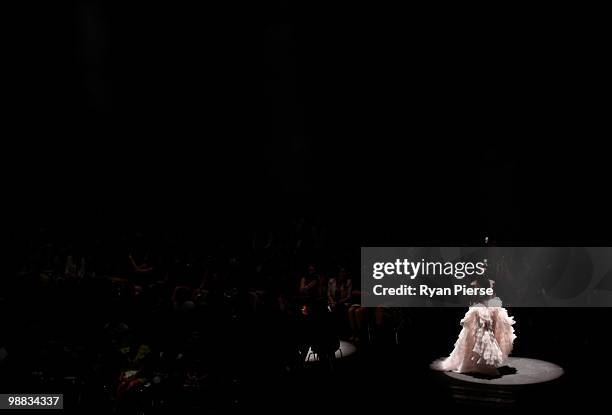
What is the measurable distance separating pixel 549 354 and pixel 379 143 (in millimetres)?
5398

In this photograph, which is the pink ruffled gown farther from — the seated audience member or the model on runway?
the seated audience member

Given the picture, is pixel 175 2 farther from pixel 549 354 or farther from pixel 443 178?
pixel 549 354

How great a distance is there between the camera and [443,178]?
33.0 feet

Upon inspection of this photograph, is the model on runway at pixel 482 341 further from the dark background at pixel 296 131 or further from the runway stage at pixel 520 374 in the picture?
the dark background at pixel 296 131

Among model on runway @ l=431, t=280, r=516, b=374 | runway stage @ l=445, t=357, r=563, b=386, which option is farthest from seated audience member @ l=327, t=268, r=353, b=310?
runway stage @ l=445, t=357, r=563, b=386

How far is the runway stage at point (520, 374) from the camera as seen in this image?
5055 millimetres

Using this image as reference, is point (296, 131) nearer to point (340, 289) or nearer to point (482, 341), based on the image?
point (340, 289)

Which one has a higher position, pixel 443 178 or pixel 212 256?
pixel 443 178

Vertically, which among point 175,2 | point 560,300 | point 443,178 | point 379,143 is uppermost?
point 175,2

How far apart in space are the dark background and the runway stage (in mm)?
3482

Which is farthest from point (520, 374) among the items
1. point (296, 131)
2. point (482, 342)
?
point (296, 131)

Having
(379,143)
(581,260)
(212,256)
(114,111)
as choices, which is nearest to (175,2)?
(114,111)

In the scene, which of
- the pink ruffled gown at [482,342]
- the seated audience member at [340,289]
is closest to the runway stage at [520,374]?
the pink ruffled gown at [482,342]

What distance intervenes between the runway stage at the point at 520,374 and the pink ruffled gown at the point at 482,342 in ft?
0.29
